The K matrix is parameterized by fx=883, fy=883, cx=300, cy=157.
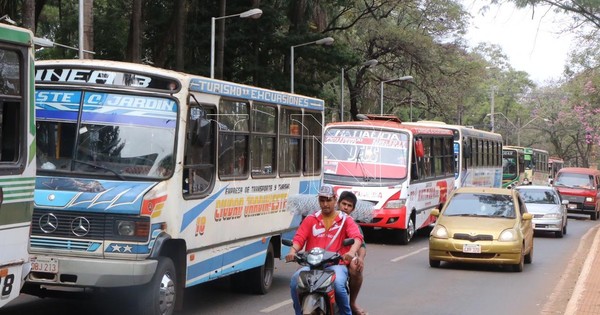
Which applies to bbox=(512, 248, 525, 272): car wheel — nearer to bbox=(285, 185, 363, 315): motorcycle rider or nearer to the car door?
the car door

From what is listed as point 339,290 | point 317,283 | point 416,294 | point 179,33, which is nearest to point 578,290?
point 416,294

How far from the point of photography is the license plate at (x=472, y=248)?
1576cm

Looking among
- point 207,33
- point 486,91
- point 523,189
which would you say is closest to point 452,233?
point 523,189

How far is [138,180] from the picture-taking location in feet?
29.7

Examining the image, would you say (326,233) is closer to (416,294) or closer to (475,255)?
(416,294)

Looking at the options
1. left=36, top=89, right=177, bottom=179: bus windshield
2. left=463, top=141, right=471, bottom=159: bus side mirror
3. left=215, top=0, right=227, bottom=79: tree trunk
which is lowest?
left=36, top=89, right=177, bottom=179: bus windshield

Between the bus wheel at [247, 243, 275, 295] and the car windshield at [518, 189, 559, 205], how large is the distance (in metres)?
14.7

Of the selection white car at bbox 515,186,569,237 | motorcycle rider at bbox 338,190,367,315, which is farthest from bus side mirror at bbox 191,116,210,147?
white car at bbox 515,186,569,237

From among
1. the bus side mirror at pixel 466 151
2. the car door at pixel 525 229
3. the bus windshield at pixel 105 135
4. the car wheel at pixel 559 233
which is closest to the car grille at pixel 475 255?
the car door at pixel 525 229

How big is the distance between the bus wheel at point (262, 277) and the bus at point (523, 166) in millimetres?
32386

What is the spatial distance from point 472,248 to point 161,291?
8.12 m

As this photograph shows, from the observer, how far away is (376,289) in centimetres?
1352

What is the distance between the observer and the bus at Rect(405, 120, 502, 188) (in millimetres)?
29000

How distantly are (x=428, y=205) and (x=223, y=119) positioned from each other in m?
14.0
